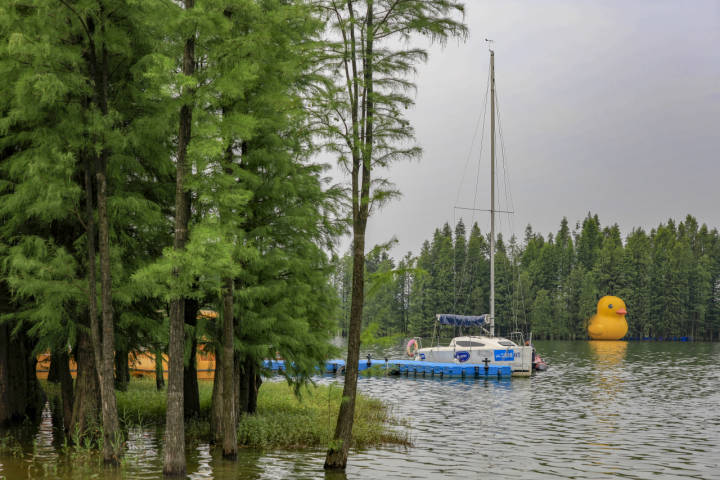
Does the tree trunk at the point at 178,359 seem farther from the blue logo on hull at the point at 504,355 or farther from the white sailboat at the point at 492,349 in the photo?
the blue logo on hull at the point at 504,355

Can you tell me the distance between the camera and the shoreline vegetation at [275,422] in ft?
59.6

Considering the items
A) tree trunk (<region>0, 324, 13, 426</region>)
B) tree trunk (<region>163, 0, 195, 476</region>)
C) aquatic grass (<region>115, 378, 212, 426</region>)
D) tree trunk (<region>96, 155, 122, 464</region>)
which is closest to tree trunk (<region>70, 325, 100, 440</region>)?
tree trunk (<region>96, 155, 122, 464</region>)

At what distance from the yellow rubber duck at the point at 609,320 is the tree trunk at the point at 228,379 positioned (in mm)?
84534

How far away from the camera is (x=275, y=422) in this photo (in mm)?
19516

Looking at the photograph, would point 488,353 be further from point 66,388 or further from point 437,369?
point 66,388

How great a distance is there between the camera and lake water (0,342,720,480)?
1555cm

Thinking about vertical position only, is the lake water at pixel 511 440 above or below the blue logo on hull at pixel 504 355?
below

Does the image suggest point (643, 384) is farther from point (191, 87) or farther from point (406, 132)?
point (191, 87)

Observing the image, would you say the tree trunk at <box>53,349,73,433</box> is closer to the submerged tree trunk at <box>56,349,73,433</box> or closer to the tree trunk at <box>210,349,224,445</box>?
the submerged tree trunk at <box>56,349,73,433</box>

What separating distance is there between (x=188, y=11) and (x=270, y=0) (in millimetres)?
3498

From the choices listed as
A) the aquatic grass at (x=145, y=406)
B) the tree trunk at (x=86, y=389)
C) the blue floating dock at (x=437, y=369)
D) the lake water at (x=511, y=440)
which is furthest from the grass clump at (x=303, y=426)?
the blue floating dock at (x=437, y=369)

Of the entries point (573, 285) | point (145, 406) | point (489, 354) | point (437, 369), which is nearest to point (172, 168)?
point (145, 406)

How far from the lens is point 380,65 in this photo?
611 inches

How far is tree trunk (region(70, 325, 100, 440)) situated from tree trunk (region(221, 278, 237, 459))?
3.04 metres
